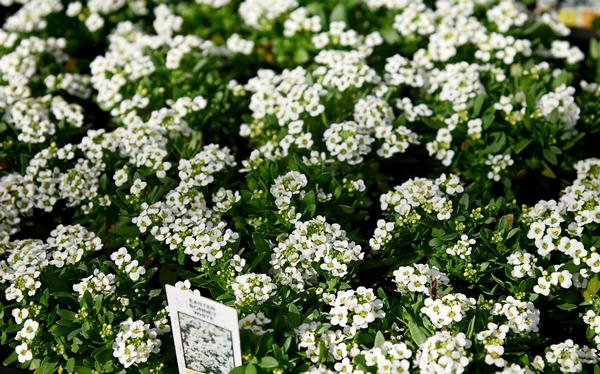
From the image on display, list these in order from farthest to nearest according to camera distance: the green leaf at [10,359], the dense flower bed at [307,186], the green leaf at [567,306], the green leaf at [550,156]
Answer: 1. the green leaf at [550,156]
2. the green leaf at [10,359]
3. the green leaf at [567,306]
4. the dense flower bed at [307,186]

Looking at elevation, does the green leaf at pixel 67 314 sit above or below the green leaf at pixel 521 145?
above

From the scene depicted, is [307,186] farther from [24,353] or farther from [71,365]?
[24,353]

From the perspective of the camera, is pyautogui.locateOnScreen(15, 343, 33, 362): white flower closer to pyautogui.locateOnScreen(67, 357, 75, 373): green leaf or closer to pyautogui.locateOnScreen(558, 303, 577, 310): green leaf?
pyautogui.locateOnScreen(67, 357, 75, 373): green leaf

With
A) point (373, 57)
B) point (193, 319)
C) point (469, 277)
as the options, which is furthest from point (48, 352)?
point (373, 57)

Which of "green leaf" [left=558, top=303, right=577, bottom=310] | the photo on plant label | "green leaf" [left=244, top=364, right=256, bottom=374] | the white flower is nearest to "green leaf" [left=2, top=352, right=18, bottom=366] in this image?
the white flower

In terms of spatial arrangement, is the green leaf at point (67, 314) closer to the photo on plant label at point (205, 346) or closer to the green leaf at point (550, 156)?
the photo on plant label at point (205, 346)

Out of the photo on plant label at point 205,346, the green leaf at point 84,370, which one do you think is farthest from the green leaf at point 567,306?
the green leaf at point 84,370

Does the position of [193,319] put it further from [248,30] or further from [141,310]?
[248,30]
